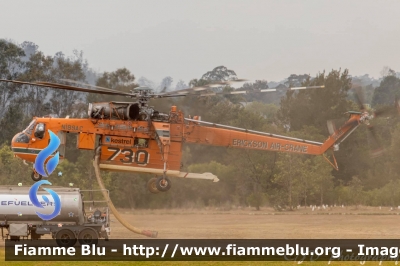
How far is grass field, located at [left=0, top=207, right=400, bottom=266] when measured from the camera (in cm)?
4578

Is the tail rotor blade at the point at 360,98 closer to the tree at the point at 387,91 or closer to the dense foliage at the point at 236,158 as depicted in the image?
the dense foliage at the point at 236,158

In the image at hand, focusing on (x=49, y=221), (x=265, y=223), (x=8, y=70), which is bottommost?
(x=265, y=223)

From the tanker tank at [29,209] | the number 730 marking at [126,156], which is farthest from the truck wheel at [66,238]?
the number 730 marking at [126,156]

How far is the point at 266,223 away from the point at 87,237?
1853 centimetres

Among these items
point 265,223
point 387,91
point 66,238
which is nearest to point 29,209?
point 66,238

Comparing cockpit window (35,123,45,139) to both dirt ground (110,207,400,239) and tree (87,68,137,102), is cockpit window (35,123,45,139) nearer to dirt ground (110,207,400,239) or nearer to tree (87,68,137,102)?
dirt ground (110,207,400,239)

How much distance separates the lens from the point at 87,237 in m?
38.8

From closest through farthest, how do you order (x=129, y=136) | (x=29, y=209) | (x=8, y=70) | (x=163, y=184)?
(x=29, y=209) < (x=163, y=184) < (x=129, y=136) < (x=8, y=70)

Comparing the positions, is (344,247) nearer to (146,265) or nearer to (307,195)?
(146,265)

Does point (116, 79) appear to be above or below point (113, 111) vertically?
above

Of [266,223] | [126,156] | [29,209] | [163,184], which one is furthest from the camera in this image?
[266,223]

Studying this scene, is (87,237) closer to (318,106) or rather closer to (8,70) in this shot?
(318,106)

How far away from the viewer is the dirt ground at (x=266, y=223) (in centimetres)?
4600

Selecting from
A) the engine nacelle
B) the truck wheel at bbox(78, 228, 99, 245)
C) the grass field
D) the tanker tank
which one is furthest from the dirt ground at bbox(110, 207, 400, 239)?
the engine nacelle
